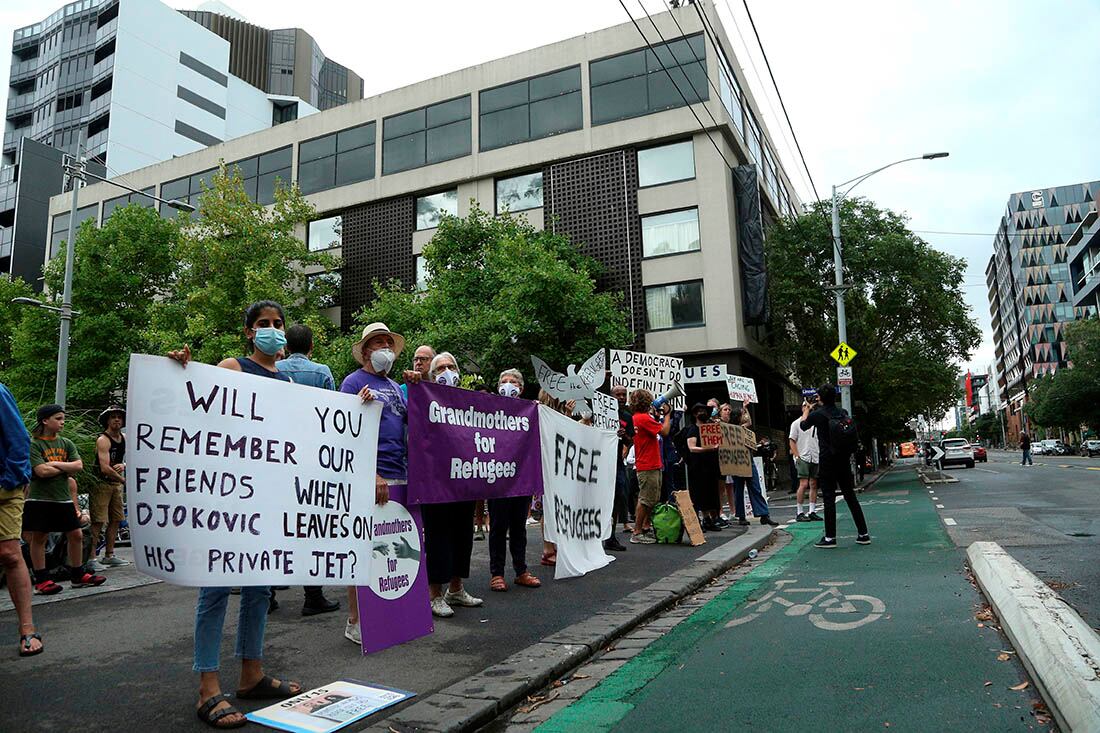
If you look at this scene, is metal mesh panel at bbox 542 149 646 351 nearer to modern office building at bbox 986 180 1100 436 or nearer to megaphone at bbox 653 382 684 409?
megaphone at bbox 653 382 684 409

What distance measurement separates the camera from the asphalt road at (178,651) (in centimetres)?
346

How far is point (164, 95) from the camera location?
5725 cm

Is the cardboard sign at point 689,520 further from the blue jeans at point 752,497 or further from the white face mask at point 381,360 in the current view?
the white face mask at point 381,360

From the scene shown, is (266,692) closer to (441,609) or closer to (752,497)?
(441,609)

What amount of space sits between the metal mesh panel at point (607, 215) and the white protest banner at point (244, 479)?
74.3 ft

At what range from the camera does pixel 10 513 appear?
458cm

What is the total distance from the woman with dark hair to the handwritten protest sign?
308 inches

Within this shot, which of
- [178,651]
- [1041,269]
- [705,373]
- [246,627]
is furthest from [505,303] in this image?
[1041,269]

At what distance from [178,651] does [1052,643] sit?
187 inches

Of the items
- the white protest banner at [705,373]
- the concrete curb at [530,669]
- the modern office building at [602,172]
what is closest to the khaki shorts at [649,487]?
the concrete curb at [530,669]

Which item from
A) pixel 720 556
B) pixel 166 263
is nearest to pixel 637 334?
pixel 720 556

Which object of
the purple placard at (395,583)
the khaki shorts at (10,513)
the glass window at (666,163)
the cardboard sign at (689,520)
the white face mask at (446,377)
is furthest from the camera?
the glass window at (666,163)

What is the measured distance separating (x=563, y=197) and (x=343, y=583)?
83.4ft

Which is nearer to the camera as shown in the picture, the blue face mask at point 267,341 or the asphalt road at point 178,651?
the asphalt road at point 178,651
